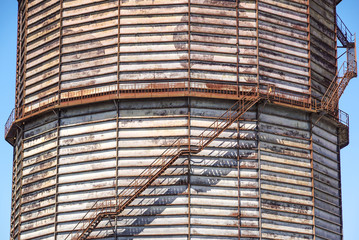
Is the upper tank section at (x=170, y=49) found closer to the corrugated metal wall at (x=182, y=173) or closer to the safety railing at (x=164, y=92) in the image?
the safety railing at (x=164, y=92)

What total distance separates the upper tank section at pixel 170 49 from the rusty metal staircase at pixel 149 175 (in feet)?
5.07

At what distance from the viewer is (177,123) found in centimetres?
3753

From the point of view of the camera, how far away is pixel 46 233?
1503 inches

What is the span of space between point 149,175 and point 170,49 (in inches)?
246

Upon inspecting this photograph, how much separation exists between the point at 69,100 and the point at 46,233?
255 inches

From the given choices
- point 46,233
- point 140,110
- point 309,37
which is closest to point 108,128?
point 140,110

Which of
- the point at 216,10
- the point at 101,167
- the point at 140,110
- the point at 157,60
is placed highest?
the point at 216,10

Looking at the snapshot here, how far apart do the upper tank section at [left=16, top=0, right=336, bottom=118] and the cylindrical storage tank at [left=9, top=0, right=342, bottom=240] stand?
0.20ft

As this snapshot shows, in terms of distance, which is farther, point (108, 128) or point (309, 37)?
point (309, 37)

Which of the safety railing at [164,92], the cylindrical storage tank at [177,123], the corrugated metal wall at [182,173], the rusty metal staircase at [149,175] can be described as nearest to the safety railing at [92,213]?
the rusty metal staircase at [149,175]

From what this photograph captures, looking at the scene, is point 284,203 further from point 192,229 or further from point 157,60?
point 157,60

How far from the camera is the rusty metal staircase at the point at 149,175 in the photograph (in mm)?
36375

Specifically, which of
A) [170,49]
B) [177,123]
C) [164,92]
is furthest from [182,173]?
[170,49]

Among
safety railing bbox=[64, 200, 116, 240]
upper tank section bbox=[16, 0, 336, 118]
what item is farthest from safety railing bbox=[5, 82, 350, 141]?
safety railing bbox=[64, 200, 116, 240]
